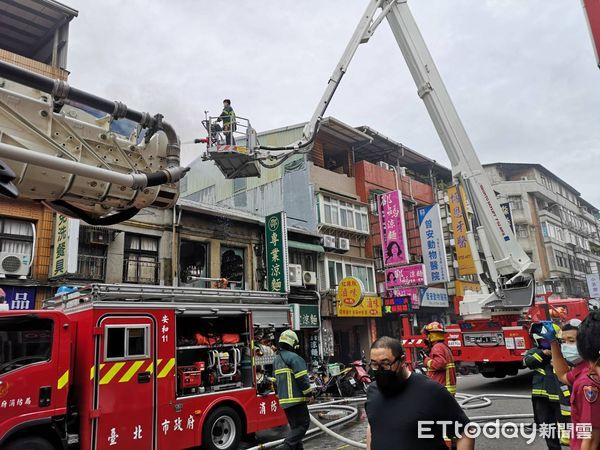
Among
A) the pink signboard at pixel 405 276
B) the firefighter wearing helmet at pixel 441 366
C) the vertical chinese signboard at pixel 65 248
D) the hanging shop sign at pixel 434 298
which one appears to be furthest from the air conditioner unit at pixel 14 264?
the hanging shop sign at pixel 434 298

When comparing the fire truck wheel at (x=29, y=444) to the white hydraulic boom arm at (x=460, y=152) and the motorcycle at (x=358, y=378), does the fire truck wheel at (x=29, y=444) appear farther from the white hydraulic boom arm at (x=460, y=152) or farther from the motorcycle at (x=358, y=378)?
the motorcycle at (x=358, y=378)

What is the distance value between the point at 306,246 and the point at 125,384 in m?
15.3

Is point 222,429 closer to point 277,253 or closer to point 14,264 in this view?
point 14,264

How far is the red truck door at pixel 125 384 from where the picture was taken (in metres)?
6.23

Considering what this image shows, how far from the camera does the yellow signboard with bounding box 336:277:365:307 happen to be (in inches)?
805

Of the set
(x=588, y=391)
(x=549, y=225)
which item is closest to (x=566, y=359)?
(x=588, y=391)

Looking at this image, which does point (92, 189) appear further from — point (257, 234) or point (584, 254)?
point (584, 254)

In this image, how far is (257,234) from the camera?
66.2ft

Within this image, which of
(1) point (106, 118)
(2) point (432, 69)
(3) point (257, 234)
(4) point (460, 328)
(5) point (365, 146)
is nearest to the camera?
(1) point (106, 118)

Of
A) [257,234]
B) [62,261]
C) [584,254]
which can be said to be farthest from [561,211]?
[62,261]

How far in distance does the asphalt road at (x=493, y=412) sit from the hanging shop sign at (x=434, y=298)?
411 inches

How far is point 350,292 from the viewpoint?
20734 mm

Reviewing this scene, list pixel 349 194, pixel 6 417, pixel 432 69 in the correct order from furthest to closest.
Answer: pixel 349 194, pixel 432 69, pixel 6 417

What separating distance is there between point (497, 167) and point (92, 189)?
51763mm
